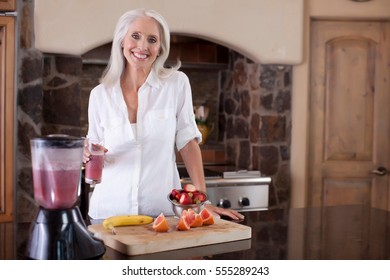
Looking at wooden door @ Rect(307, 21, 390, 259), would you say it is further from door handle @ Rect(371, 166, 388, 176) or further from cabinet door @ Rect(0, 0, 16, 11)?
cabinet door @ Rect(0, 0, 16, 11)

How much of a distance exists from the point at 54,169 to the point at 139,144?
0.79m

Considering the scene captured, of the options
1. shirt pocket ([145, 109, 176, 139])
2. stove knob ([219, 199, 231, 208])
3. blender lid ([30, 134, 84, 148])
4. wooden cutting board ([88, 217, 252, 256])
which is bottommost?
stove knob ([219, 199, 231, 208])

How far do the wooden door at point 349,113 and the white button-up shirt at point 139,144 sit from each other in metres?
1.84

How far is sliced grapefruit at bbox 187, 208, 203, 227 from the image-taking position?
1.58 meters

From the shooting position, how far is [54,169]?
4.27ft

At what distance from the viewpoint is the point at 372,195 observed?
3.78 metres

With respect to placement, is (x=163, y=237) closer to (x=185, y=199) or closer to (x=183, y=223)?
(x=183, y=223)

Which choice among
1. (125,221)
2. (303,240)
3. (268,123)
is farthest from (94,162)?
(268,123)

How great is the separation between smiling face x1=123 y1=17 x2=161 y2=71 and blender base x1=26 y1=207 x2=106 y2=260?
87cm

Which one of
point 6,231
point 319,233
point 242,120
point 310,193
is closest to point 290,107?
point 242,120

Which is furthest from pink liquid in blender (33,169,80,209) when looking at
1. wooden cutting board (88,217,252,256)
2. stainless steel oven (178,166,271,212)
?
stainless steel oven (178,166,271,212)

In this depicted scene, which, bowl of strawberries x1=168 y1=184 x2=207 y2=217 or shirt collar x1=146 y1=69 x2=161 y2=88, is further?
shirt collar x1=146 y1=69 x2=161 y2=88

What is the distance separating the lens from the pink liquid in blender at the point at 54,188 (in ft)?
4.27
